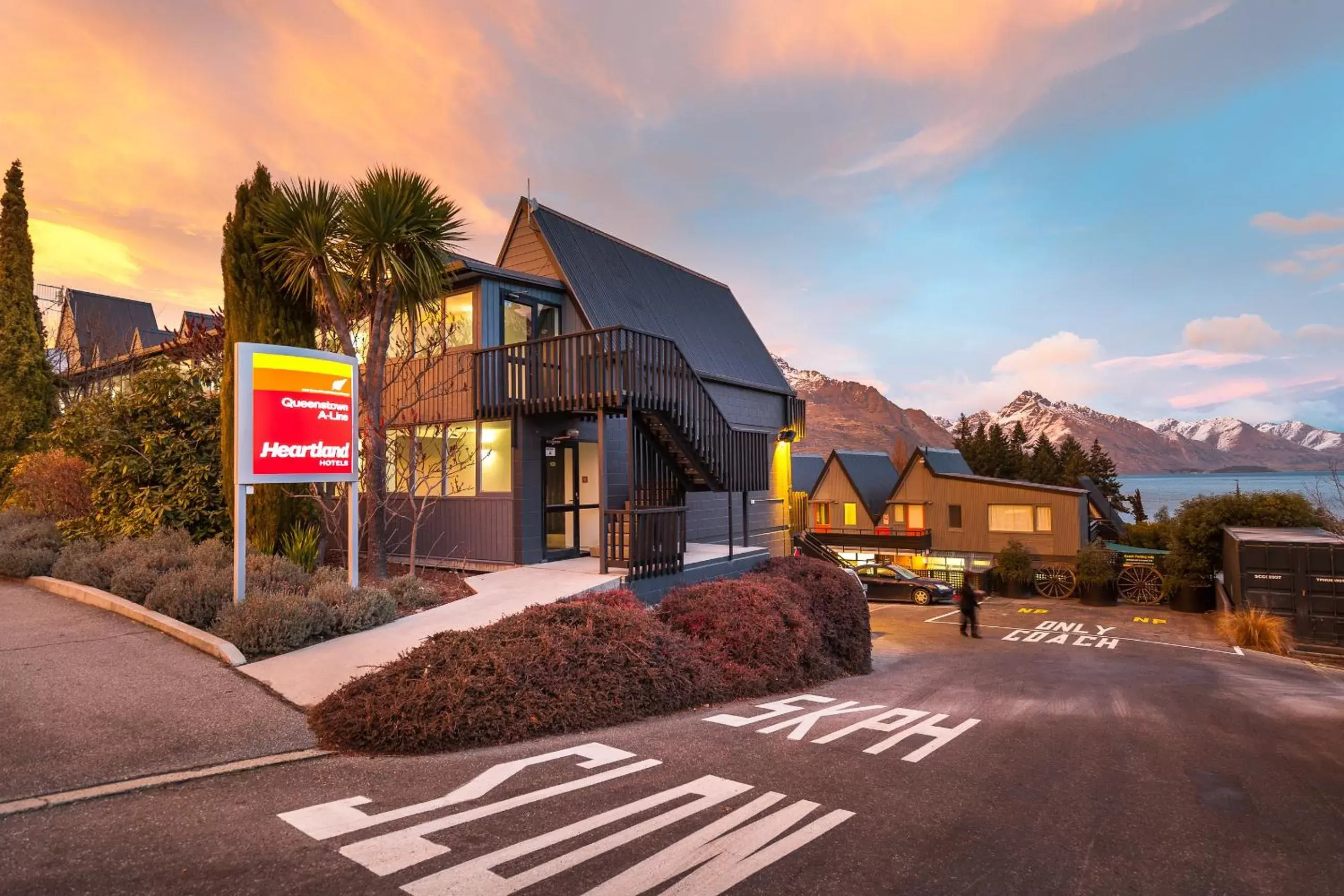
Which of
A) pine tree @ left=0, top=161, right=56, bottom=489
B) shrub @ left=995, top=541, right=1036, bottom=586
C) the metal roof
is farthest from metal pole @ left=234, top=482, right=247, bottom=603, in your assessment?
shrub @ left=995, top=541, right=1036, bottom=586

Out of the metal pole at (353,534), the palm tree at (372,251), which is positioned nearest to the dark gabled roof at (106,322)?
the palm tree at (372,251)

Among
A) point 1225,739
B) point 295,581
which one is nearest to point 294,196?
point 295,581

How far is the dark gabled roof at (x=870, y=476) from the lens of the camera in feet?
133

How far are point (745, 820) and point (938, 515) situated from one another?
3495 centimetres

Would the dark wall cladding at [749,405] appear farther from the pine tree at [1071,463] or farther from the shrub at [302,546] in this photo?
the pine tree at [1071,463]

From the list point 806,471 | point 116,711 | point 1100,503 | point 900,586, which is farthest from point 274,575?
point 1100,503

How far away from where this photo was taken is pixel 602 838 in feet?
13.2

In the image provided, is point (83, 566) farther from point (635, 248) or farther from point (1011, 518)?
point (1011, 518)

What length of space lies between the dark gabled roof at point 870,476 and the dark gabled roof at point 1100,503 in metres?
12.7

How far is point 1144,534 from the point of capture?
34.8m

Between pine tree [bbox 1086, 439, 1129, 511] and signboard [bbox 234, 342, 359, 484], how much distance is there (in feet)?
190

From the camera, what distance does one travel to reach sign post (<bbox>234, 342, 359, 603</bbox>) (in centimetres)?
878

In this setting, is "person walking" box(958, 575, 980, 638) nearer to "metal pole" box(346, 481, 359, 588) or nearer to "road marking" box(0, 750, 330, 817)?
"metal pole" box(346, 481, 359, 588)

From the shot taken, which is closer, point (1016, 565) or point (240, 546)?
point (240, 546)
